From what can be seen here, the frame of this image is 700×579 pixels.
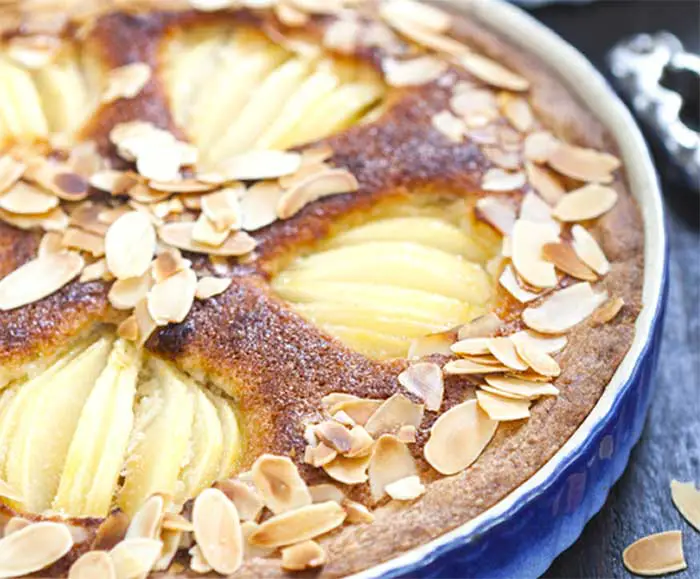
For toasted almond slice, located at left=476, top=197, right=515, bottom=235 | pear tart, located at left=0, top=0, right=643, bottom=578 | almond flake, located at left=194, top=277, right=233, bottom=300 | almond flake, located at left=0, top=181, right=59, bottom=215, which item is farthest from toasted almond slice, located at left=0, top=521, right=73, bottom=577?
toasted almond slice, located at left=476, top=197, right=515, bottom=235

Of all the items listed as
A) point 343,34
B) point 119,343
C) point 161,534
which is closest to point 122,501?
point 161,534

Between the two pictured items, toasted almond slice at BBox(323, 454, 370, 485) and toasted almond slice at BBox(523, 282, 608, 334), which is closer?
toasted almond slice at BBox(323, 454, 370, 485)

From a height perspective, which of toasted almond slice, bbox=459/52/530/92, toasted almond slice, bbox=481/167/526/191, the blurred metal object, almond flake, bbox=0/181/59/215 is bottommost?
the blurred metal object

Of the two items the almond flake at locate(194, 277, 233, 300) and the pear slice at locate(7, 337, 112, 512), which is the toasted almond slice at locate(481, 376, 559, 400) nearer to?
the almond flake at locate(194, 277, 233, 300)

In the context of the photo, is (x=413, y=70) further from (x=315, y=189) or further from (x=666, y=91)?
(x=666, y=91)

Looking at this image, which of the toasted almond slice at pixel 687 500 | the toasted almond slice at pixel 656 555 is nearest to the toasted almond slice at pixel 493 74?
the toasted almond slice at pixel 687 500

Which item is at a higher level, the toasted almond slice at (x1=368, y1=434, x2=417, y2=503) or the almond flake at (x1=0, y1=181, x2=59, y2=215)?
the almond flake at (x1=0, y1=181, x2=59, y2=215)
